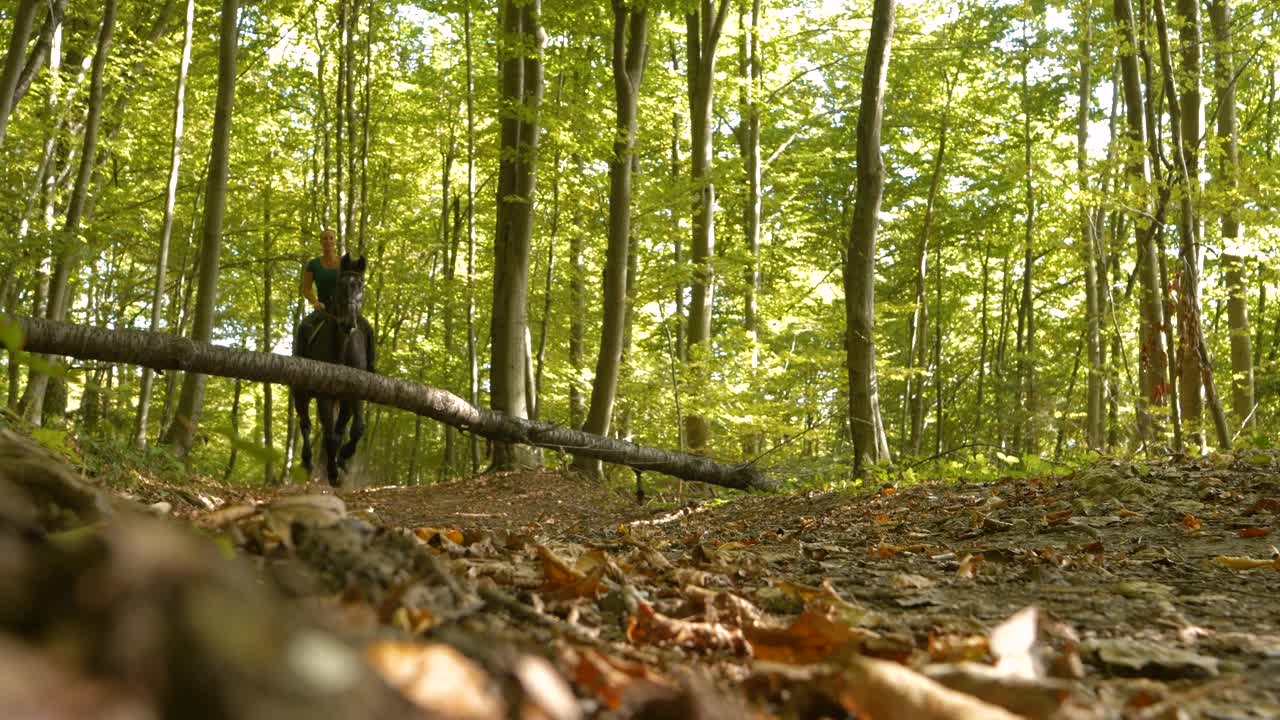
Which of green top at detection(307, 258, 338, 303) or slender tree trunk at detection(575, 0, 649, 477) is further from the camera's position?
slender tree trunk at detection(575, 0, 649, 477)

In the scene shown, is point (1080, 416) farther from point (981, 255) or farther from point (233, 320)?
point (233, 320)

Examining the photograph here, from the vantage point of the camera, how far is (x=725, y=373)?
1766cm

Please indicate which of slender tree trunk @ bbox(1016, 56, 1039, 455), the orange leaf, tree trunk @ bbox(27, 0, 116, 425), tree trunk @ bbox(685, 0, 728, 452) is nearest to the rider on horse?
tree trunk @ bbox(27, 0, 116, 425)

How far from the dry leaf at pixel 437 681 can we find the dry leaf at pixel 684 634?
112cm

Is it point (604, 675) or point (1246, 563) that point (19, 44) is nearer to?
point (604, 675)

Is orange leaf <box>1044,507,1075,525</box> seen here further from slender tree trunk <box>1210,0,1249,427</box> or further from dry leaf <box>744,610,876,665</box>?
slender tree trunk <box>1210,0,1249,427</box>

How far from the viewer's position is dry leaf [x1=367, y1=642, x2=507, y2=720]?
0.84 metres

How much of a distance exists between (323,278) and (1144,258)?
10.1 meters

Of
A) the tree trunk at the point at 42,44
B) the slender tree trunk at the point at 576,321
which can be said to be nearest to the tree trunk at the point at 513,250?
the tree trunk at the point at 42,44

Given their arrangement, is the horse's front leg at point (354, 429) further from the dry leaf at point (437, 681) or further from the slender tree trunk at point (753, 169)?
the dry leaf at point (437, 681)

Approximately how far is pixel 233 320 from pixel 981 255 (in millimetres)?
26356

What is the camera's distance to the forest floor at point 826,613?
1235 mm

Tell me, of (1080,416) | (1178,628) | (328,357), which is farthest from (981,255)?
(1178,628)

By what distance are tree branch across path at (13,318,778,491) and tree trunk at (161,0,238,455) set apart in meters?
6.47
